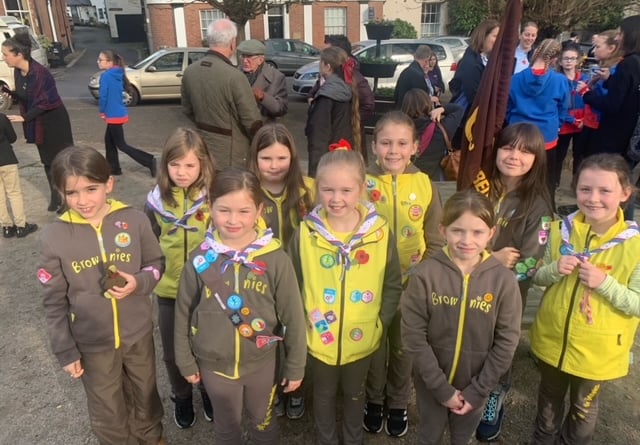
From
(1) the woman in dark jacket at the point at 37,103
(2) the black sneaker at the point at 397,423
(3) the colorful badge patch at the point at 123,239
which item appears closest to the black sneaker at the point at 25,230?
(1) the woman in dark jacket at the point at 37,103

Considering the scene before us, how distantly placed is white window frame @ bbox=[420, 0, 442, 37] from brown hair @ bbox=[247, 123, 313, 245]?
88.5 ft

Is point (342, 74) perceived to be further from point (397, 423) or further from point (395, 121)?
point (397, 423)

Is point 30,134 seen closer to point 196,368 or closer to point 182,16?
point 196,368

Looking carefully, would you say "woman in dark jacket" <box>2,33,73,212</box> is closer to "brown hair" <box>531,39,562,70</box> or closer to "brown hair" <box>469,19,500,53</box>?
"brown hair" <box>469,19,500,53</box>

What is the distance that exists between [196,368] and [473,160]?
1766 millimetres

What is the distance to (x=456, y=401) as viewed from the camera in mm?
2127

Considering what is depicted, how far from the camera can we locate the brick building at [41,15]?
22.5 metres

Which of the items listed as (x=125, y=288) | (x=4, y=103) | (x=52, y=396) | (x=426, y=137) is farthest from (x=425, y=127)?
(x=4, y=103)

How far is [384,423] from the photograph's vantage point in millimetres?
2816

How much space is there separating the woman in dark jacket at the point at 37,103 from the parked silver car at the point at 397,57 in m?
7.45

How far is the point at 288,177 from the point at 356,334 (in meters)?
0.97

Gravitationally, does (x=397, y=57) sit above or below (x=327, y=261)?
above

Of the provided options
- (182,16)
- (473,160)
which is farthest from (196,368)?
(182,16)

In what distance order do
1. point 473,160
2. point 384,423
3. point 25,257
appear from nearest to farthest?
1. point 473,160
2. point 384,423
3. point 25,257
